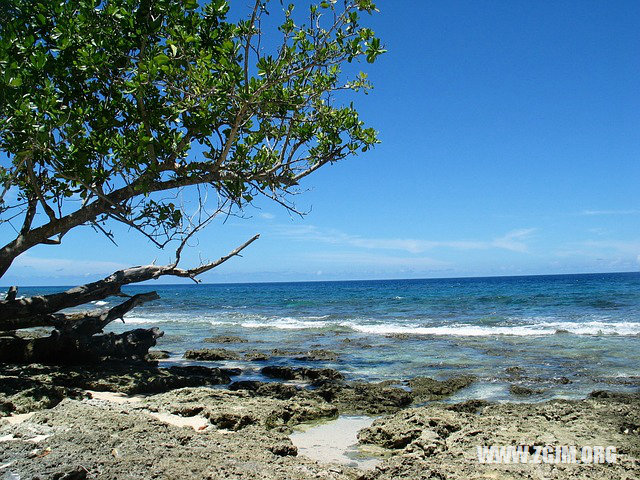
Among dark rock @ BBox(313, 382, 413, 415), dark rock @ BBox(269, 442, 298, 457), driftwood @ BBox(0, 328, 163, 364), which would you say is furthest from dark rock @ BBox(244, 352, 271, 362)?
dark rock @ BBox(269, 442, 298, 457)

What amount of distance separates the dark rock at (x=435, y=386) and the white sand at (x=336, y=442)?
5.30ft

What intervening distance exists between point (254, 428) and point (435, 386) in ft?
12.6

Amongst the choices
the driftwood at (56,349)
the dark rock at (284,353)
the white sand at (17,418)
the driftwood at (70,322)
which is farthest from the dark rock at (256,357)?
the white sand at (17,418)

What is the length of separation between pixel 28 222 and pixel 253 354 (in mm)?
5952

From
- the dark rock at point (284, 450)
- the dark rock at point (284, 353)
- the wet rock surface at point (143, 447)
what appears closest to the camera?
the wet rock surface at point (143, 447)

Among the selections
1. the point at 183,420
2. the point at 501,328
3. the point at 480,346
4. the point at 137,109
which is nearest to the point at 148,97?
the point at 137,109

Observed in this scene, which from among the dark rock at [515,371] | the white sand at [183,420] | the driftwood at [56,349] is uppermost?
the driftwood at [56,349]

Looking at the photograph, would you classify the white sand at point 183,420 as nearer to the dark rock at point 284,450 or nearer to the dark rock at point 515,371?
the dark rock at point 284,450

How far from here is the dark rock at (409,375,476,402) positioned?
26.8ft

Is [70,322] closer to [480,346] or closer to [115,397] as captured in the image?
A: [115,397]

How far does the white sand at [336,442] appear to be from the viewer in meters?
5.29

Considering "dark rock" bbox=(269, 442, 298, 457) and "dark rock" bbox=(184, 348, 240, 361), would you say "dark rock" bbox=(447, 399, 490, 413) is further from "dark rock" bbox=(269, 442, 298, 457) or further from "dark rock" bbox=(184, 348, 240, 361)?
"dark rock" bbox=(184, 348, 240, 361)

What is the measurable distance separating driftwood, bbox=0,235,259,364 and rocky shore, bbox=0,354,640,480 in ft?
2.85

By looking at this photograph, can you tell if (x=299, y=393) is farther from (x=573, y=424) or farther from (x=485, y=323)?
(x=485, y=323)
